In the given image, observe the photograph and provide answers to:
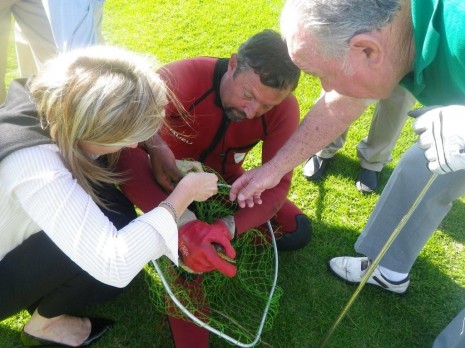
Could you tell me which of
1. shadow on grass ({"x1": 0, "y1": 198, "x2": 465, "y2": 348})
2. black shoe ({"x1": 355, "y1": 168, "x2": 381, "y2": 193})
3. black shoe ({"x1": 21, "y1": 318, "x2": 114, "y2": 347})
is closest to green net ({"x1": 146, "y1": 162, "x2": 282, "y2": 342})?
shadow on grass ({"x1": 0, "y1": 198, "x2": 465, "y2": 348})

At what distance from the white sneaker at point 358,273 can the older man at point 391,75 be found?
0.34 meters

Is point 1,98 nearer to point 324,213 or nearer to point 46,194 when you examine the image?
point 46,194

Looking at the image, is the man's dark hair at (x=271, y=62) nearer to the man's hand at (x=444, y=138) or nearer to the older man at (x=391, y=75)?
the older man at (x=391, y=75)

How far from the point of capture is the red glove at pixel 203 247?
1.56 meters

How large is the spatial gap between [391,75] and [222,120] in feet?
2.49

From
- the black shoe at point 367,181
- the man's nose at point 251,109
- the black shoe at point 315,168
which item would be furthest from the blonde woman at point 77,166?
the black shoe at point 367,181

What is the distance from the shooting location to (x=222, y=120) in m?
2.02

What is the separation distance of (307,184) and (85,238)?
168 centimetres

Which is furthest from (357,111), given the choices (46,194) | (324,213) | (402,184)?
(46,194)

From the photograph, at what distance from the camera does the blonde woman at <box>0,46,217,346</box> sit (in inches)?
54.2

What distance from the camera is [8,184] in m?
1.38

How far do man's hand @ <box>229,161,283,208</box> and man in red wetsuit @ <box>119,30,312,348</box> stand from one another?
0.05 metres

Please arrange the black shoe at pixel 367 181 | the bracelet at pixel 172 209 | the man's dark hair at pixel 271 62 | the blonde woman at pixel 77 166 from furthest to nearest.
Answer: the black shoe at pixel 367 181, the man's dark hair at pixel 271 62, the bracelet at pixel 172 209, the blonde woman at pixel 77 166

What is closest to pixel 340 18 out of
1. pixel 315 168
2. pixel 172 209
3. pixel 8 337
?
pixel 172 209
